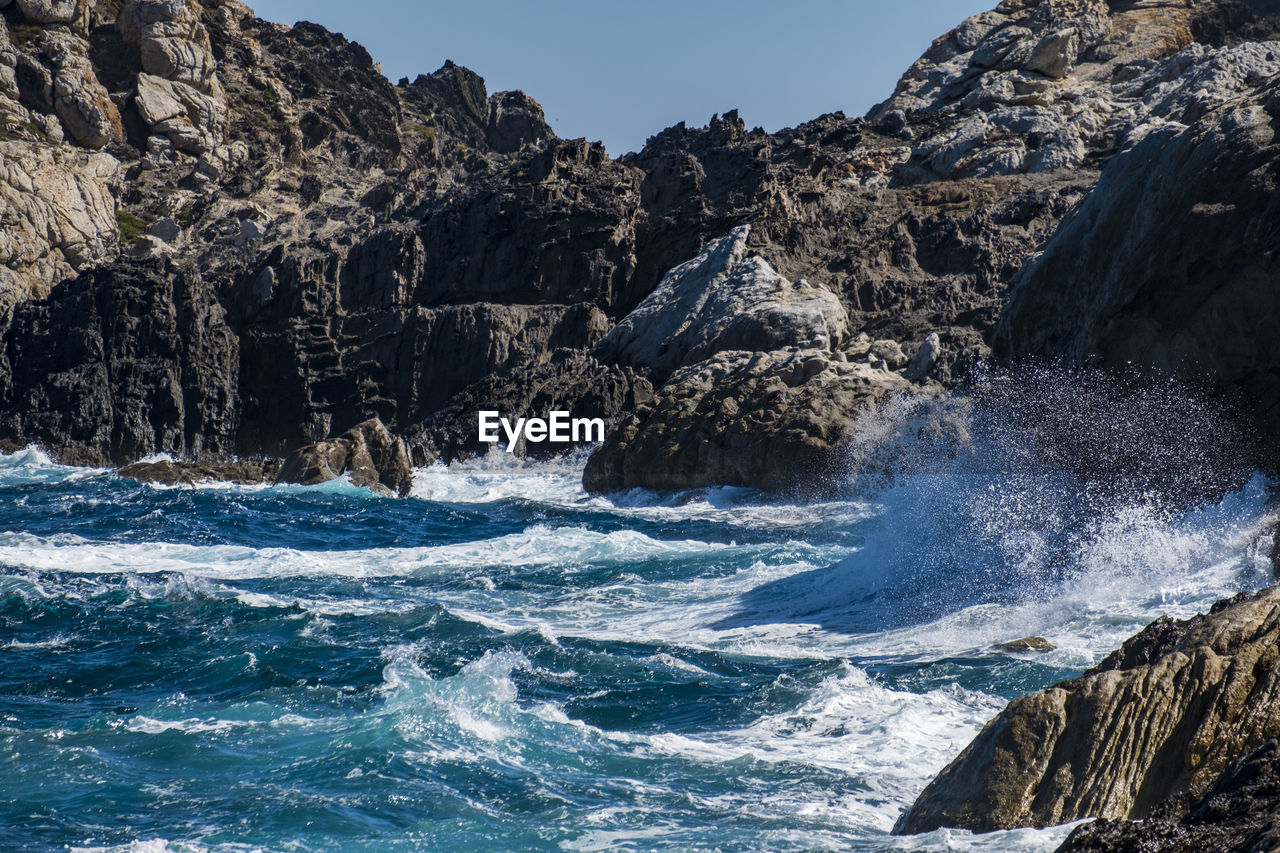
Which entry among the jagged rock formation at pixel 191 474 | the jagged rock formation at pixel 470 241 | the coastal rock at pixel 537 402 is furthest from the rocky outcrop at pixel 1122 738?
the jagged rock formation at pixel 191 474

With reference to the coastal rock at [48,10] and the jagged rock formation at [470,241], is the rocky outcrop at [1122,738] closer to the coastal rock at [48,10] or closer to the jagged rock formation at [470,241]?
the jagged rock formation at [470,241]

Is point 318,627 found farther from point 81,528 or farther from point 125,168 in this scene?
point 125,168

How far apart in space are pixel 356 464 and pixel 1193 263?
26769mm

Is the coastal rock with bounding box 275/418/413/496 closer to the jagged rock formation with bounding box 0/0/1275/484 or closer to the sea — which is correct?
the jagged rock formation with bounding box 0/0/1275/484

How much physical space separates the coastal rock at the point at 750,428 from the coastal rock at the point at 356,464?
6294 millimetres

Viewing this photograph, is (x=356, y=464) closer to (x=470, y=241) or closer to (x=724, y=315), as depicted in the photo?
(x=724, y=315)

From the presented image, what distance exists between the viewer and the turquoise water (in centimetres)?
740

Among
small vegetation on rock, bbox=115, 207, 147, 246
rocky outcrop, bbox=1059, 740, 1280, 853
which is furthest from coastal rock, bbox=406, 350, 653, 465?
small vegetation on rock, bbox=115, 207, 147, 246

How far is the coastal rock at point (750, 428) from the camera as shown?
28531 millimetres

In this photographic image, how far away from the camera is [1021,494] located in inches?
652

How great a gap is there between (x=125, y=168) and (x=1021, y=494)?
81884 millimetres

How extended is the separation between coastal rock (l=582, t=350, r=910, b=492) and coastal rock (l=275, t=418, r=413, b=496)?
629 cm

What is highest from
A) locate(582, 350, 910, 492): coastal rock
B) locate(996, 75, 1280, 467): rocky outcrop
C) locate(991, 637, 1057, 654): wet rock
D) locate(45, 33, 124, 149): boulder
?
locate(45, 33, 124, 149): boulder

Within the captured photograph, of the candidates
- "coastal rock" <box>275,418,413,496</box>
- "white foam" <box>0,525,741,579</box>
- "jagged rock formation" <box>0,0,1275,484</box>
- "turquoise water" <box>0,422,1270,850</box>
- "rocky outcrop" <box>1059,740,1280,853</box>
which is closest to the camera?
"rocky outcrop" <box>1059,740,1280,853</box>
